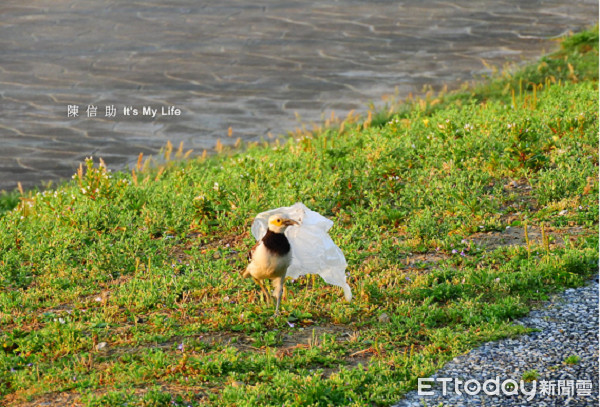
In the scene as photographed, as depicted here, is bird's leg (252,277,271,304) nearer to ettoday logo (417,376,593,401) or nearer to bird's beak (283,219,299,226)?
bird's beak (283,219,299,226)

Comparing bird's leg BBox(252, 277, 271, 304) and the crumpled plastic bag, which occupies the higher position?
the crumpled plastic bag

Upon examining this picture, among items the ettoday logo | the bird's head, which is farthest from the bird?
the ettoday logo

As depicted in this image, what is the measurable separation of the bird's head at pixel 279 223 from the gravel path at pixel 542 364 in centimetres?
101

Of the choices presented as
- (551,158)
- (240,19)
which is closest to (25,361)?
(551,158)

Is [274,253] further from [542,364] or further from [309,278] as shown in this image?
[542,364]

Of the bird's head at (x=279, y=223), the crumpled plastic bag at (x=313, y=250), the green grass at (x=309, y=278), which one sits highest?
the bird's head at (x=279, y=223)

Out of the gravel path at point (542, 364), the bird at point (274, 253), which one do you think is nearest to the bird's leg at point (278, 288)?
the bird at point (274, 253)

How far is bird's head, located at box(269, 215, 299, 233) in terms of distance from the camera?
4.57 m

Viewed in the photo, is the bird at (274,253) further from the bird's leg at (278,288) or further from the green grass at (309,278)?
the green grass at (309,278)

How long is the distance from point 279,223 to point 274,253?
0.18 m

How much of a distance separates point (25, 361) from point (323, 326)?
1508mm

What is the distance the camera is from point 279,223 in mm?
4582

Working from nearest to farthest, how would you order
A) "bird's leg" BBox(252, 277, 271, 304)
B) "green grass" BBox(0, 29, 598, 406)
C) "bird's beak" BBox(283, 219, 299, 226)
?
"green grass" BBox(0, 29, 598, 406) → "bird's beak" BBox(283, 219, 299, 226) → "bird's leg" BBox(252, 277, 271, 304)

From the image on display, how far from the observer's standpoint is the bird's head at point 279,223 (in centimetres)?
457
